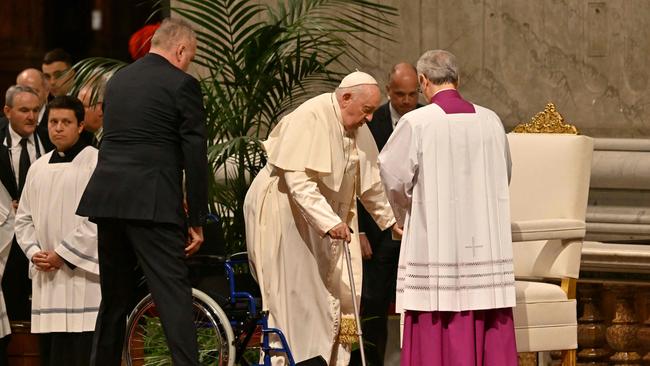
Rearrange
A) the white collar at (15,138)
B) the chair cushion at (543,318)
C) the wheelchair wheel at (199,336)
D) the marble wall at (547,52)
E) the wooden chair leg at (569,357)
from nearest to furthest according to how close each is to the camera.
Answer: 1. the wheelchair wheel at (199,336)
2. the chair cushion at (543,318)
3. the wooden chair leg at (569,357)
4. the marble wall at (547,52)
5. the white collar at (15,138)

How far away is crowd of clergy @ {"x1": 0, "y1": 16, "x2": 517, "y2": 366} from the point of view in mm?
5922

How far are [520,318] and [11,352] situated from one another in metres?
2.70

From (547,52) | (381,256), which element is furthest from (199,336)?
(547,52)

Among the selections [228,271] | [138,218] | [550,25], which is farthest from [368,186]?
[550,25]

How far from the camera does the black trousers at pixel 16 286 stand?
766 cm

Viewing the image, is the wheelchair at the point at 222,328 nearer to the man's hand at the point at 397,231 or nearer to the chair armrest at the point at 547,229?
the man's hand at the point at 397,231

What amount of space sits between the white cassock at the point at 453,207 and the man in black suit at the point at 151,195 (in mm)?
825

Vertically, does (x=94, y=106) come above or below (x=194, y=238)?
above

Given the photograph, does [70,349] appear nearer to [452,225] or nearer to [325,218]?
[325,218]

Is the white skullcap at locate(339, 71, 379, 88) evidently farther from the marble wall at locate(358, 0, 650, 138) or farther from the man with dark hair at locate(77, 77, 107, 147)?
the marble wall at locate(358, 0, 650, 138)

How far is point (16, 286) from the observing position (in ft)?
25.3

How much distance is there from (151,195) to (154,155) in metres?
0.17

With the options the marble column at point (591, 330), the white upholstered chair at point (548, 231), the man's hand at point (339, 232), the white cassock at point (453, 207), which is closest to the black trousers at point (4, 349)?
the man's hand at point (339, 232)

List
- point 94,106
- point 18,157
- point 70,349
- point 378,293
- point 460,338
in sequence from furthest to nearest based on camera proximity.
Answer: point 18,157, point 94,106, point 378,293, point 70,349, point 460,338
